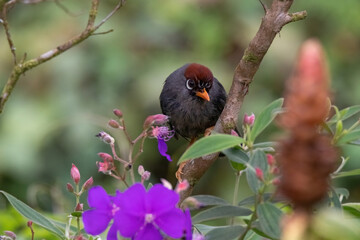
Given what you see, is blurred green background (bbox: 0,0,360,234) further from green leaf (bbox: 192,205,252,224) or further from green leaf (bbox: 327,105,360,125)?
green leaf (bbox: 192,205,252,224)

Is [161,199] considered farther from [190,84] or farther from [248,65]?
[190,84]

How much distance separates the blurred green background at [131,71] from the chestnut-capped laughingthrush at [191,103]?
1431 millimetres

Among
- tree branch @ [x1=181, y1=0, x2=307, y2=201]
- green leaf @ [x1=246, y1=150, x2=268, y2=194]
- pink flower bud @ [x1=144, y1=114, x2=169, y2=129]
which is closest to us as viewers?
green leaf @ [x1=246, y1=150, x2=268, y2=194]

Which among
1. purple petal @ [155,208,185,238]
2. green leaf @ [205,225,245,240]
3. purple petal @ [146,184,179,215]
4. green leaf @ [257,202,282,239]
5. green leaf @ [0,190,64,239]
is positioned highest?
green leaf @ [257,202,282,239]

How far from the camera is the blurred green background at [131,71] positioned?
5.34 meters

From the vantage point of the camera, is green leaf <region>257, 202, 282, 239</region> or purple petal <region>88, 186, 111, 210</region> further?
purple petal <region>88, 186, 111, 210</region>

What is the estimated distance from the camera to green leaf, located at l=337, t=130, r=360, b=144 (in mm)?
1319

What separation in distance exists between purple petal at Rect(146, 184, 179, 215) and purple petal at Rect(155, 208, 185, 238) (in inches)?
0.4

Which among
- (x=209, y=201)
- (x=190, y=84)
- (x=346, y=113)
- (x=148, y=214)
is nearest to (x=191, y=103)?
(x=190, y=84)

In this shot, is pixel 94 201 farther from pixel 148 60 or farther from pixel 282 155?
pixel 148 60

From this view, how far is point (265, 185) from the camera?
121 centimetres

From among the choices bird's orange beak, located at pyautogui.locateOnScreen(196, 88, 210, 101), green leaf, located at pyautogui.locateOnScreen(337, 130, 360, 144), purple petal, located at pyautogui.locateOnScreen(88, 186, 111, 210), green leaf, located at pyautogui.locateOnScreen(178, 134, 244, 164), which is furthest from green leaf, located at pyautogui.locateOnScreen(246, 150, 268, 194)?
bird's orange beak, located at pyautogui.locateOnScreen(196, 88, 210, 101)

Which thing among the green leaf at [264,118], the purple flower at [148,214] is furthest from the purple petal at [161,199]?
the green leaf at [264,118]

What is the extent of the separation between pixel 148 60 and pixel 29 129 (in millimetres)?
1262
